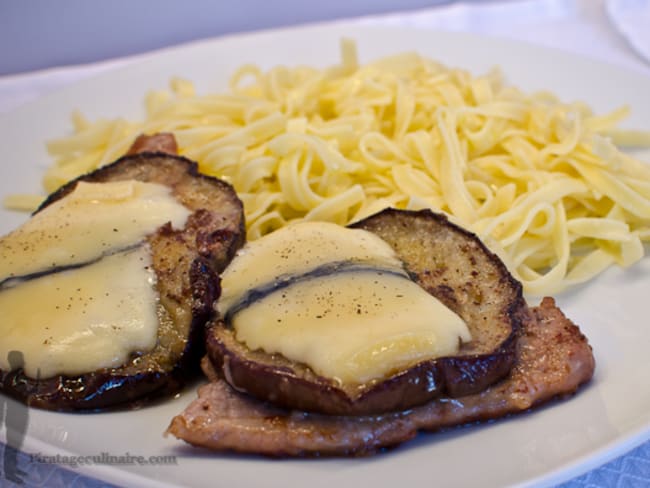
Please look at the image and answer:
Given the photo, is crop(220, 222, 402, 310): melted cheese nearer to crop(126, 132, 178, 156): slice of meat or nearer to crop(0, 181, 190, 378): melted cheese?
crop(0, 181, 190, 378): melted cheese

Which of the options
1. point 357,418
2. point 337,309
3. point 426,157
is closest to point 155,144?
point 426,157

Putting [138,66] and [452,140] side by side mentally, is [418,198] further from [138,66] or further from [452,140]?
[138,66]

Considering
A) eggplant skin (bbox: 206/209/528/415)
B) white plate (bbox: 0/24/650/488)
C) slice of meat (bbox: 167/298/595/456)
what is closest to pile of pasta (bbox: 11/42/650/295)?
white plate (bbox: 0/24/650/488)

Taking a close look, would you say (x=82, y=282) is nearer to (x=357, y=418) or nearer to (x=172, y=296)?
(x=172, y=296)

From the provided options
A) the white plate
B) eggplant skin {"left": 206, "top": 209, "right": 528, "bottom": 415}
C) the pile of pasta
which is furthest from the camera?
the pile of pasta

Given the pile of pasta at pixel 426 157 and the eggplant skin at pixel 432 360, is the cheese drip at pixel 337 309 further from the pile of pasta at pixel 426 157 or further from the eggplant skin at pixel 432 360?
the pile of pasta at pixel 426 157

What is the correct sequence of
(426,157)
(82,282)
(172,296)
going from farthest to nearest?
(426,157), (172,296), (82,282)

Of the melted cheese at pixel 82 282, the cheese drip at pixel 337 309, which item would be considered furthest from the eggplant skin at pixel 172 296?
the cheese drip at pixel 337 309
